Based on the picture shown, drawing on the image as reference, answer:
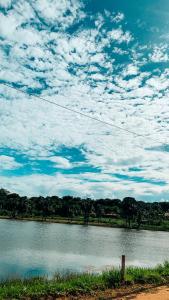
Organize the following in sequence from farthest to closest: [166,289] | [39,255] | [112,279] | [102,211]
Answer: [102,211]
[39,255]
[112,279]
[166,289]

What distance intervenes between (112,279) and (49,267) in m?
11.3

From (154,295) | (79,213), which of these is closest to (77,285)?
(154,295)

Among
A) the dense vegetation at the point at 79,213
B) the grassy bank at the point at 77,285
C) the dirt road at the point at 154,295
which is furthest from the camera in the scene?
the dense vegetation at the point at 79,213

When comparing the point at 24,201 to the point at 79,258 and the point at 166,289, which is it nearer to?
the point at 79,258

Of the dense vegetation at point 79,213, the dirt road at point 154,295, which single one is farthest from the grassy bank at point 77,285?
the dense vegetation at point 79,213

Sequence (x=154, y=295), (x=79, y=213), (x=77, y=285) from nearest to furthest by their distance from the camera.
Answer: (x=154, y=295) → (x=77, y=285) → (x=79, y=213)

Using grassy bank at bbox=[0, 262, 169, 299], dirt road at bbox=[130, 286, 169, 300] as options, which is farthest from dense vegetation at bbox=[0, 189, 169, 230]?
dirt road at bbox=[130, 286, 169, 300]

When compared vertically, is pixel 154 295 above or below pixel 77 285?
below

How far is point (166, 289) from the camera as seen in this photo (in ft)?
55.7

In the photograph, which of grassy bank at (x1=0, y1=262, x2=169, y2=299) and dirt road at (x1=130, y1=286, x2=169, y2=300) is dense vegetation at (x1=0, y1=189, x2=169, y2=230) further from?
dirt road at (x1=130, y1=286, x2=169, y2=300)

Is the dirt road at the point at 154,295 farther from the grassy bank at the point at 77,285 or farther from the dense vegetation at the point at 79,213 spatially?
the dense vegetation at the point at 79,213

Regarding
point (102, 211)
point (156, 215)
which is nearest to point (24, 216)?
point (102, 211)

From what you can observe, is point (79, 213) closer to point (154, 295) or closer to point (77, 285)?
point (77, 285)

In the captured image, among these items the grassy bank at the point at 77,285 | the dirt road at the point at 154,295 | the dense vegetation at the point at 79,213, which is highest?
the dense vegetation at the point at 79,213
